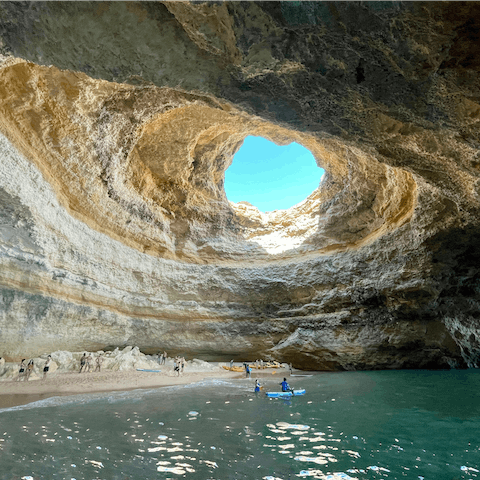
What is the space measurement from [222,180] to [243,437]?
15077 millimetres

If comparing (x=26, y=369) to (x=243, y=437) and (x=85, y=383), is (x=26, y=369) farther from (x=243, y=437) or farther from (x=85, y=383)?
(x=243, y=437)

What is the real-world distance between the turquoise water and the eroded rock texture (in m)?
5.44

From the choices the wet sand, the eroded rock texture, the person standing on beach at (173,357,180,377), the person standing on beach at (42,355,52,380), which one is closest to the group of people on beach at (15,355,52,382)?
the person standing on beach at (42,355,52,380)

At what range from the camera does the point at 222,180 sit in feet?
62.7

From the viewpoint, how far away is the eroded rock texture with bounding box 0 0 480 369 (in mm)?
5473

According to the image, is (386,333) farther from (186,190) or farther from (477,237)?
(186,190)

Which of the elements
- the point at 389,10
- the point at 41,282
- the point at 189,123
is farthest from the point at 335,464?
the point at 189,123

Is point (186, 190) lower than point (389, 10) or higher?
higher

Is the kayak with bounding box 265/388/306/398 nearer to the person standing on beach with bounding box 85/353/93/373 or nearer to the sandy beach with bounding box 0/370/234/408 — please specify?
the sandy beach with bounding box 0/370/234/408

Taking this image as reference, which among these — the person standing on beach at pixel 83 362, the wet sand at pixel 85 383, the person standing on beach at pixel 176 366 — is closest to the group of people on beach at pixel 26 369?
the wet sand at pixel 85 383

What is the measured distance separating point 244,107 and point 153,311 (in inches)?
457

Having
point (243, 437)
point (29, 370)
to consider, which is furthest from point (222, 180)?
point (243, 437)

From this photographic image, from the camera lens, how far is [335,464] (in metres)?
4.88

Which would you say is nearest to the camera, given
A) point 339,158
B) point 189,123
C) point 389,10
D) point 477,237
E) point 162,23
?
point 389,10
